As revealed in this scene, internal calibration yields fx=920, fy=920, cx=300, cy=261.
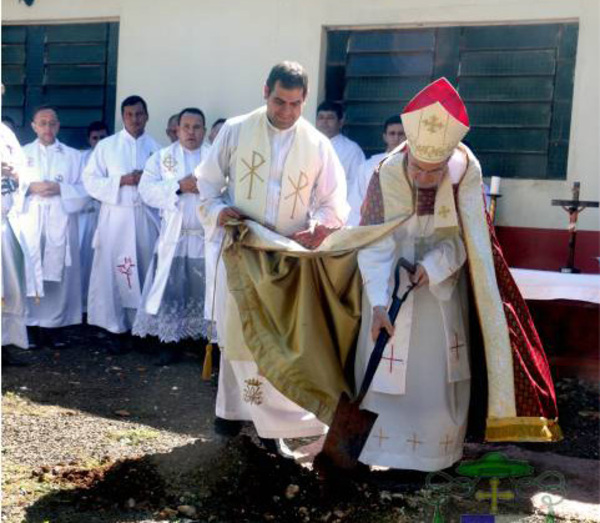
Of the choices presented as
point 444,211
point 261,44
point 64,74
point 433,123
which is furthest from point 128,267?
point 433,123

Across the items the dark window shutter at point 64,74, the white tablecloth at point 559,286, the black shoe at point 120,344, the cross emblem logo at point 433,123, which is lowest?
the black shoe at point 120,344

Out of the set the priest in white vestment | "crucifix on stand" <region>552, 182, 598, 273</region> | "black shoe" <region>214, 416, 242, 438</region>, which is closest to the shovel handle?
"black shoe" <region>214, 416, 242, 438</region>

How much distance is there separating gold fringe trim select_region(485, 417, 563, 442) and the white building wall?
3551 mm

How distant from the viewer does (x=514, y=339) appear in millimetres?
4625

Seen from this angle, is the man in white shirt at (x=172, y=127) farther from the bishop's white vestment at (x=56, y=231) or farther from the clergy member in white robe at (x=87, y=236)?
the bishop's white vestment at (x=56, y=231)

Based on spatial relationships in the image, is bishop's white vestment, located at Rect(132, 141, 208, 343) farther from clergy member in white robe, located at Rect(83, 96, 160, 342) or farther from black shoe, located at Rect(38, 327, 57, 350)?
black shoe, located at Rect(38, 327, 57, 350)

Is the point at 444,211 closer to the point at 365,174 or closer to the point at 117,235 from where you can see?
the point at 365,174

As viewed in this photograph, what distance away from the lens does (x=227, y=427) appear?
17.3 feet

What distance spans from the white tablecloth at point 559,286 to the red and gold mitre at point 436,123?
8.18 ft

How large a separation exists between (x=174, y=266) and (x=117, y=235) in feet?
3.04

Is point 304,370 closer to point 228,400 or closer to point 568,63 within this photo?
point 228,400

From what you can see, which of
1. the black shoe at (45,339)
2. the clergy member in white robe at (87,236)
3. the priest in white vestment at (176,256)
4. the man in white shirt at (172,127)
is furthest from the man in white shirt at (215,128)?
the black shoe at (45,339)

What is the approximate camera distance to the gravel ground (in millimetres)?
4367

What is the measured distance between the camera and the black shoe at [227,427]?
527 cm
